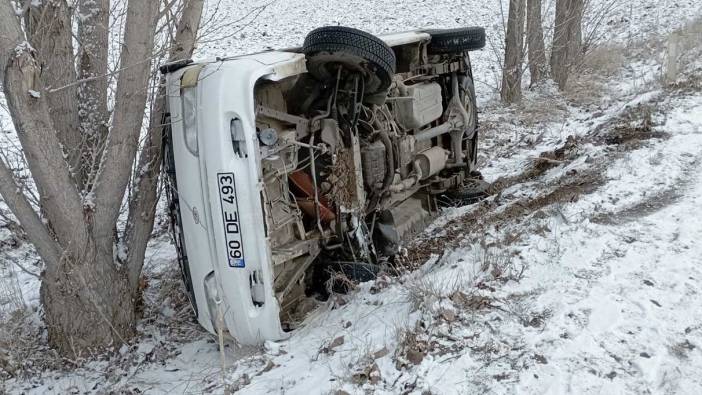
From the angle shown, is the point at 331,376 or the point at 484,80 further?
the point at 484,80

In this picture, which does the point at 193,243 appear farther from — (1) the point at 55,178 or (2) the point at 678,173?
(2) the point at 678,173

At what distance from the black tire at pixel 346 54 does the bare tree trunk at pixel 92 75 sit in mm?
1529

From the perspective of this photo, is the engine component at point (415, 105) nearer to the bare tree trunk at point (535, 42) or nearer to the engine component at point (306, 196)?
the engine component at point (306, 196)

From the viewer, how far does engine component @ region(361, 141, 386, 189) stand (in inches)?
183

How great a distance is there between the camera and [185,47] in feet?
14.9

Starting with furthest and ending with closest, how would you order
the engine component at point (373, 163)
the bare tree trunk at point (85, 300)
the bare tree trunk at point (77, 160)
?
the engine component at point (373, 163)
the bare tree trunk at point (85, 300)
the bare tree trunk at point (77, 160)

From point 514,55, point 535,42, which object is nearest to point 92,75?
point 514,55

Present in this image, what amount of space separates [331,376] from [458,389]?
0.66m

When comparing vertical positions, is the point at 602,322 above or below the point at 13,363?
above

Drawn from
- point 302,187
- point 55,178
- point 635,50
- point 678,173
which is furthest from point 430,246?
point 635,50

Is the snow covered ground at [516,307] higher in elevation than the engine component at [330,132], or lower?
lower

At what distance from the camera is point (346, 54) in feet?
13.0

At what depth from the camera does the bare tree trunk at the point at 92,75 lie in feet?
14.5

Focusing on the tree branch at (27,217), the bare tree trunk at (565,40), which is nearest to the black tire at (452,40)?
the tree branch at (27,217)
